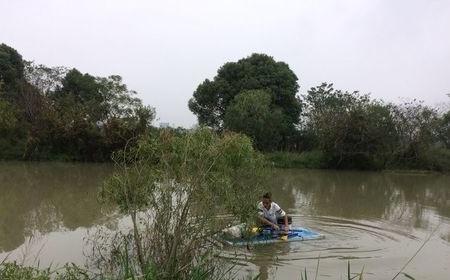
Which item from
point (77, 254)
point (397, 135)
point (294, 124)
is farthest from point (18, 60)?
point (77, 254)

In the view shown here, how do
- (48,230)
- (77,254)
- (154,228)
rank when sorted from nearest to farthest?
(154,228) < (77,254) < (48,230)

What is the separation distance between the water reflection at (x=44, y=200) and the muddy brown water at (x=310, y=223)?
20mm

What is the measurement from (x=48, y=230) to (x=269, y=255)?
449 cm

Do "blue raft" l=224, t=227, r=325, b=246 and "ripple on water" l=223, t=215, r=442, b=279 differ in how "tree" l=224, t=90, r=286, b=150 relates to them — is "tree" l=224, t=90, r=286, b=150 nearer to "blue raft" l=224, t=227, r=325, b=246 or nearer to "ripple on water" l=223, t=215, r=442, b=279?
"ripple on water" l=223, t=215, r=442, b=279

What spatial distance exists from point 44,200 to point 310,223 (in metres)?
7.12

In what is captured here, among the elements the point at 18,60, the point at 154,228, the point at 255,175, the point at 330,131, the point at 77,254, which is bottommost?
the point at 77,254

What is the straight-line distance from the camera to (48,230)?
34.8 ft

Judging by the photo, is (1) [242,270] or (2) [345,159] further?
→ (2) [345,159]

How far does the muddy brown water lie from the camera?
859cm

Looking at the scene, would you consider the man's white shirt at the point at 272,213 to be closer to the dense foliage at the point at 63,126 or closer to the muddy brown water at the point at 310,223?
the muddy brown water at the point at 310,223

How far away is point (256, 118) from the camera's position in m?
28.1

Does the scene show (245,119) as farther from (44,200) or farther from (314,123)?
(44,200)

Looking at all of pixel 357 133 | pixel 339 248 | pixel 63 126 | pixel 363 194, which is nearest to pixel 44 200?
pixel 339 248

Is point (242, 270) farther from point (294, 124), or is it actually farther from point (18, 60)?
point (18, 60)
